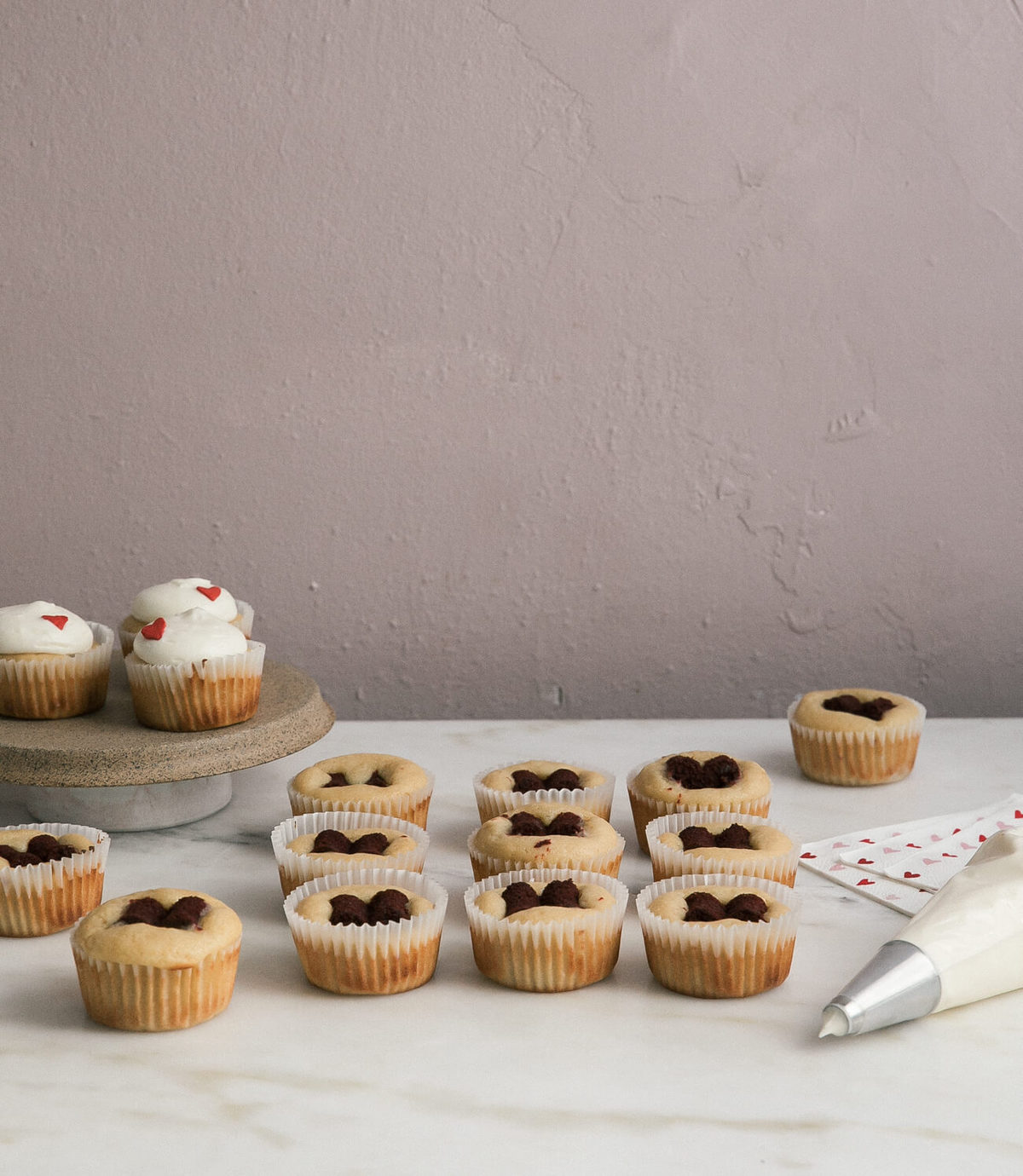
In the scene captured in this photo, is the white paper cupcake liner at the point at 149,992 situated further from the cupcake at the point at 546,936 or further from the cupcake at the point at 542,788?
the cupcake at the point at 542,788

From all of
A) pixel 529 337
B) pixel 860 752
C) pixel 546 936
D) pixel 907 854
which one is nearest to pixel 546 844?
pixel 546 936

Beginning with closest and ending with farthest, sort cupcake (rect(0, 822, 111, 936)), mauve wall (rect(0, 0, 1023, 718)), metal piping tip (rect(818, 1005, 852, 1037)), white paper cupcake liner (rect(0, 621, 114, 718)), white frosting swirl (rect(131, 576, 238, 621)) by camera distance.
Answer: metal piping tip (rect(818, 1005, 852, 1037))
cupcake (rect(0, 822, 111, 936))
white paper cupcake liner (rect(0, 621, 114, 718))
white frosting swirl (rect(131, 576, 238, 621))
mauve wall (rect(0, 0, 1023, 718))

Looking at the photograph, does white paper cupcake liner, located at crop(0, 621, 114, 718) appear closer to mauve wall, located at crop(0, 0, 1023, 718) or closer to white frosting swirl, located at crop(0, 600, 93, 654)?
white frosting swirl, located at crop(0, 600, 93, 654)

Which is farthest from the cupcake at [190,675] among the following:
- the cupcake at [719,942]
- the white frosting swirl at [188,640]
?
the cupcake at [719,942]

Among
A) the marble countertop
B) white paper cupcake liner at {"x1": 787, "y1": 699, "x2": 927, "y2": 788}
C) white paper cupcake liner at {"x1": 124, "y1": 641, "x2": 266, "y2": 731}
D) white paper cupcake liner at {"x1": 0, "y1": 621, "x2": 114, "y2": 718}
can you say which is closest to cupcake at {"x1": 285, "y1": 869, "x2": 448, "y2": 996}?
the marble countertop

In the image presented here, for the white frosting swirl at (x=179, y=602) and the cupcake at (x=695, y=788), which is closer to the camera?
the cupcake at (x=695, y=788)

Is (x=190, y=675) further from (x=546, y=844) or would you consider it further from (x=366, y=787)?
(x=546, y=844)
